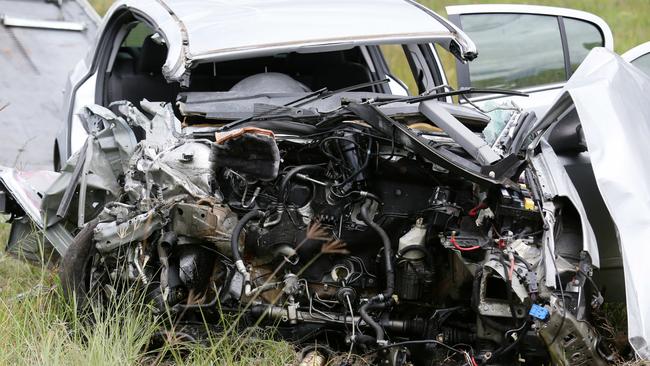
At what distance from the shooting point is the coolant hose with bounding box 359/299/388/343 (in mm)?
4422

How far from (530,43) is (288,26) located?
2.75 m

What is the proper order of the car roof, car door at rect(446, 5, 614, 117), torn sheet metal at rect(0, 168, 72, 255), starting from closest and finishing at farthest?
1. the car roof
2. torn sheet metal at rect(0, 168, 72, 255)
3. car door at rect(446, 5, 614, 117)

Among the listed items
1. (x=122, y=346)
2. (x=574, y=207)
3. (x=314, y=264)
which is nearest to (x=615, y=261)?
(x=574, y=207)

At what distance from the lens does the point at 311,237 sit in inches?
180

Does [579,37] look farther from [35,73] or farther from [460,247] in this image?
[35,73]

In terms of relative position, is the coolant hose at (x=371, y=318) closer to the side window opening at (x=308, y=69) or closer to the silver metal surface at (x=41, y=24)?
the side window opening at (x=308, y=69)

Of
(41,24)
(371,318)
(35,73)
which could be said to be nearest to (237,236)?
(371,318)

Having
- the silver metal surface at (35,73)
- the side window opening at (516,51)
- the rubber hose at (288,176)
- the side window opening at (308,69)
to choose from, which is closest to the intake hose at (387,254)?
the rubber hose at (288,176)

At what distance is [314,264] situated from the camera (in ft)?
15.6

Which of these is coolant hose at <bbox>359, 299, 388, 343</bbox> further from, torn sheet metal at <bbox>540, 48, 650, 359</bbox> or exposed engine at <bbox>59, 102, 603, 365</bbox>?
torn sheet metal at <bbox>540, 48, 650, 359</bbox>

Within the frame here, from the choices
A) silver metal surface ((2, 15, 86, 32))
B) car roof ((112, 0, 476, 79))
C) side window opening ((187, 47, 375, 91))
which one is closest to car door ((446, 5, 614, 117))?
side window opening ((187, 47, 375, 91))

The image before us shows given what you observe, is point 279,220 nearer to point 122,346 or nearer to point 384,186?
point 384,186

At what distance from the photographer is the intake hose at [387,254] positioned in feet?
14.7

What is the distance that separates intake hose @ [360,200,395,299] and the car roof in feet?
3.66
